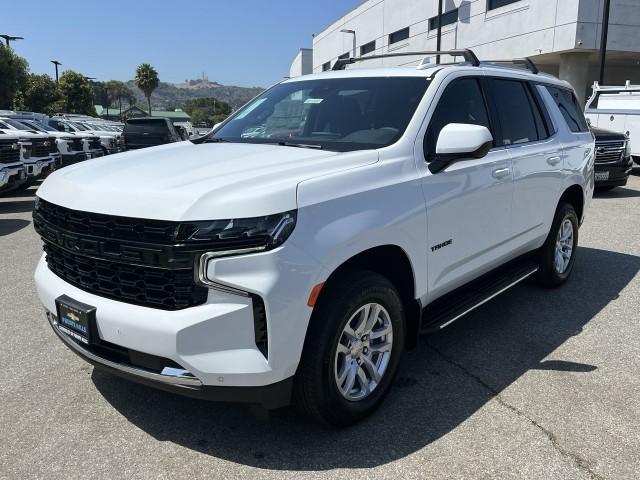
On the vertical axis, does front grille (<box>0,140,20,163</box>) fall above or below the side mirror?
below

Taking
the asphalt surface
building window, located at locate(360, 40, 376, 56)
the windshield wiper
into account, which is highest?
building window, located at locate(360, 40, 376, 56)

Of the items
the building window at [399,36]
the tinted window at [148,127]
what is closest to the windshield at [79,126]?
the tinted window at [148,127]

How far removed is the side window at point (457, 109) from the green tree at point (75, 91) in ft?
199

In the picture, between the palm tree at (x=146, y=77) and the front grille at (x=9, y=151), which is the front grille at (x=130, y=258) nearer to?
the front grille at (x=9, y=151)

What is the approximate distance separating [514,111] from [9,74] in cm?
4225

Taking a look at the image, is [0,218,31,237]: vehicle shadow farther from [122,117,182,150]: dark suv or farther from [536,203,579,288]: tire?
[122,117,182,150]: dark suv

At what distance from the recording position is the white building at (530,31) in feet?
86.6

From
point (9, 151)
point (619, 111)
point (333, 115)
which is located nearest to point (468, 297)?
point (333, 115)

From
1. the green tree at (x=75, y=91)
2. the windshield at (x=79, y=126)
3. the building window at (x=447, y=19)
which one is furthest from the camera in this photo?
the green tree at (x=75, y=91)

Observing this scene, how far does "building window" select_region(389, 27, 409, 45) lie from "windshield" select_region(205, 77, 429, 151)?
124 feet

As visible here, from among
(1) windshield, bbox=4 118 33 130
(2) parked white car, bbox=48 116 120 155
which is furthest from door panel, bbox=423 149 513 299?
(2) parked white car, bbox=48 116 120 155

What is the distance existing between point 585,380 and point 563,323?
1.06 meters

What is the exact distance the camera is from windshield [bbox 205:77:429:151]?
3469 millimetres

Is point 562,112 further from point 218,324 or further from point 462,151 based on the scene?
point 218,324
